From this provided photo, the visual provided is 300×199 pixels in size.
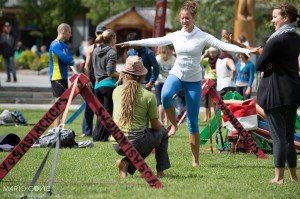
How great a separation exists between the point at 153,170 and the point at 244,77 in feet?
28.4

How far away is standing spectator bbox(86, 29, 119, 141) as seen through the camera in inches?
523

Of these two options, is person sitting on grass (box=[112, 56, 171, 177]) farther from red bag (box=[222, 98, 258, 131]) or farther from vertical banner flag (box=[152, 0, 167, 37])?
vertical banner flag (box=[152, 0, 167, 37])

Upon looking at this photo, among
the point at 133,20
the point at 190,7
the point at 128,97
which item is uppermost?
the point at 190,7

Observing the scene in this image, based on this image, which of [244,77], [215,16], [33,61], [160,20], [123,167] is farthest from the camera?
[215,16]

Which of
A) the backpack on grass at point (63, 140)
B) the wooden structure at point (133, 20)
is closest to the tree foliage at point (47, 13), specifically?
the wooden structure at point (133, 20)

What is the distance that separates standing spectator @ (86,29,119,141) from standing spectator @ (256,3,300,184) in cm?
493

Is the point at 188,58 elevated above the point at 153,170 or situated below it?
above

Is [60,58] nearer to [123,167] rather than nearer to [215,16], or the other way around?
[123,167]

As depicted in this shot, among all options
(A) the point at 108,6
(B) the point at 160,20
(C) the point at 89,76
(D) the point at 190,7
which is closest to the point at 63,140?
(C) the point at 89,76

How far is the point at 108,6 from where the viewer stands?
2516 inches

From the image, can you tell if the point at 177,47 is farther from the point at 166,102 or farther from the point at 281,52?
the point at 281,52

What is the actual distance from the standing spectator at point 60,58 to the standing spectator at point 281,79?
546 cm

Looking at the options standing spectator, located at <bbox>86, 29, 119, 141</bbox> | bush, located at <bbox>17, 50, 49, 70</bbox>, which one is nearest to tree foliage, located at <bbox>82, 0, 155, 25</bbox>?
bush, located at <bbox>17, 50, 49, 70</bbox>

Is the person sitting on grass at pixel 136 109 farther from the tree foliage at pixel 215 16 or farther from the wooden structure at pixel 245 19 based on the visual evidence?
the tree foliage at pixel 215 16
